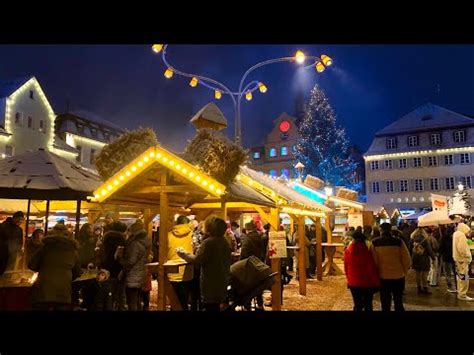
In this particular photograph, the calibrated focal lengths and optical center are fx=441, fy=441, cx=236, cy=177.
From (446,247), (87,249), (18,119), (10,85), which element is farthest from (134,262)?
(10,85)

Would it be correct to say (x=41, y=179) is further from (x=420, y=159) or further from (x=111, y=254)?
(x=420, y=159)

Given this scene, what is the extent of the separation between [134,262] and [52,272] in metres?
1.31

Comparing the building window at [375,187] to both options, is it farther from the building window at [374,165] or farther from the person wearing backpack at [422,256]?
the person wearing backpack at [422,256]

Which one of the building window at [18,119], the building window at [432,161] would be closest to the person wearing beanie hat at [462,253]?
the building window at [18,119]

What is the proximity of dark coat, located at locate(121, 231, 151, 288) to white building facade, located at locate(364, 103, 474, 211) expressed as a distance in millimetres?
35820

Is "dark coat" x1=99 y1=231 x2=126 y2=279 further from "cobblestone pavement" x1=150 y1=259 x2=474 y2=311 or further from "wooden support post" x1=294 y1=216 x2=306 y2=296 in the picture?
"wooden support post" x1=294 y1=216 x2=306 y2=296

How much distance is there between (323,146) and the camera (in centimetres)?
4381

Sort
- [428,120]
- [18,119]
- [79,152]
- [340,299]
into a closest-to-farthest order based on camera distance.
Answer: [340,299] < [18,119] < [79,152] < [428,120]

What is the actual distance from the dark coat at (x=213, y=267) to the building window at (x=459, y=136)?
3902 centimetres

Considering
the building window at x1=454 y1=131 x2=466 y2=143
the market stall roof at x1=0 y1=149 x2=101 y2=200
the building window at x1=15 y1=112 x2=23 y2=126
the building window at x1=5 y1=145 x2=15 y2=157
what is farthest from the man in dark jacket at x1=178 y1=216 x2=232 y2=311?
the building window at x1=454 y1=131 x2=466 y2=143

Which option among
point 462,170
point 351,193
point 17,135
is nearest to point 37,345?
point 351,193

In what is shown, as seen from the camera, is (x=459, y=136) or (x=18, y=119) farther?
(x=459, y=136)
